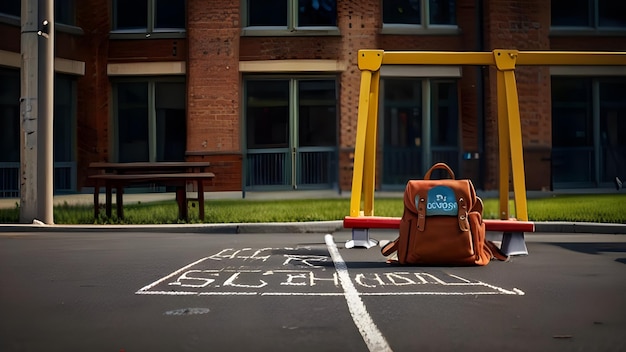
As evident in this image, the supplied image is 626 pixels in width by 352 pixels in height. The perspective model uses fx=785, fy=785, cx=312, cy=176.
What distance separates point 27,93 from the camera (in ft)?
42.2

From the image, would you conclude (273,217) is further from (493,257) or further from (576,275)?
(576,275)

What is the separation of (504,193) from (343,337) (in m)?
5.42

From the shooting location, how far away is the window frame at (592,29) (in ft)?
72.2

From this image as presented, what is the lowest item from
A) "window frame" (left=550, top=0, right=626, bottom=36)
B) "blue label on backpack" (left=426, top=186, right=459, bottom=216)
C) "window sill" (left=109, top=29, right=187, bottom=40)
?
"blue label on backpack" (left=426, top=186, right=459, bottom=216)

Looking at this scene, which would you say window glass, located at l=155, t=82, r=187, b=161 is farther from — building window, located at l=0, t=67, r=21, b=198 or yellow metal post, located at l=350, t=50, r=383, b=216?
yellow metal post, located at l=350, t=50, r=383, b=216

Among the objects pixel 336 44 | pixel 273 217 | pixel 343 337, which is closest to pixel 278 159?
pixel 336 44

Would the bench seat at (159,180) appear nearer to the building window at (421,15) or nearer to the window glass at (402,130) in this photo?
the window glass at (402,130)

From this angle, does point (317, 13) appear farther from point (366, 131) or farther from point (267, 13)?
point (366, 131)

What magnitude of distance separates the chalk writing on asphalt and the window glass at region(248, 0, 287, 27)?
45.9ft

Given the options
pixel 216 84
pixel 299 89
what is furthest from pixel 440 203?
pixel 299 89

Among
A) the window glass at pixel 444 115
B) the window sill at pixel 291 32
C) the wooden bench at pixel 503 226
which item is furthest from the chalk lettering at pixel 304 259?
the window glass at pixel 444 115

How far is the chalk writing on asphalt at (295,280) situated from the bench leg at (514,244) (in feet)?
5.70

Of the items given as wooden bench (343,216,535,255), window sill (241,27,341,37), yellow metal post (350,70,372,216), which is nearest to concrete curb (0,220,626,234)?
wooden bench (343,216,535,255)

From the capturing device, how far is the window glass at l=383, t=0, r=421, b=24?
22.0 m
